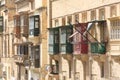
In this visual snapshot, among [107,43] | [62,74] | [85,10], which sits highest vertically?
[85,10]

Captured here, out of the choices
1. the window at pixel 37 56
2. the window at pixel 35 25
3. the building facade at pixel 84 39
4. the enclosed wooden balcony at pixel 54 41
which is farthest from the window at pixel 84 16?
the window at pixel 37 56

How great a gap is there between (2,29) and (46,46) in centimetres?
2089

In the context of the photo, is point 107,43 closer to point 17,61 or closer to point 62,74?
point 62,74

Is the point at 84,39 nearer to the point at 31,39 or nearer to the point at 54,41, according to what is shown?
the point at 54,41

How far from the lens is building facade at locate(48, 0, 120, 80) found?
28.5 metres

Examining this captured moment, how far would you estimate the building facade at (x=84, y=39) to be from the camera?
93.4 ft

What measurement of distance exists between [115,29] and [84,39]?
4079mm

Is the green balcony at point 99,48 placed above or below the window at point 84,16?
below

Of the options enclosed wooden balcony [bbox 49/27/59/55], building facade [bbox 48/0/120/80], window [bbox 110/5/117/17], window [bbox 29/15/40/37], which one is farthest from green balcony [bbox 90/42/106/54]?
window [bbox 29/15/40/37]

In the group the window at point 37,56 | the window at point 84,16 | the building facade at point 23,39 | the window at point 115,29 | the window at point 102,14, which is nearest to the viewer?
the window at point 115,29

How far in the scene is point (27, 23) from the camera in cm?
4800

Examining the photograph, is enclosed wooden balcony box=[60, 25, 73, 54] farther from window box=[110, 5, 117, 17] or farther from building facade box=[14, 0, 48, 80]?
window box=[110, 5, 117, 17]

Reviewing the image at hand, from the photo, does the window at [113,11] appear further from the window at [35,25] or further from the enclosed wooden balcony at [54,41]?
the window at [35,25]

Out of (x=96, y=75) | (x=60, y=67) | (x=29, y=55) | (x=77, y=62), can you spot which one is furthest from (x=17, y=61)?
(x=96, y=75)
